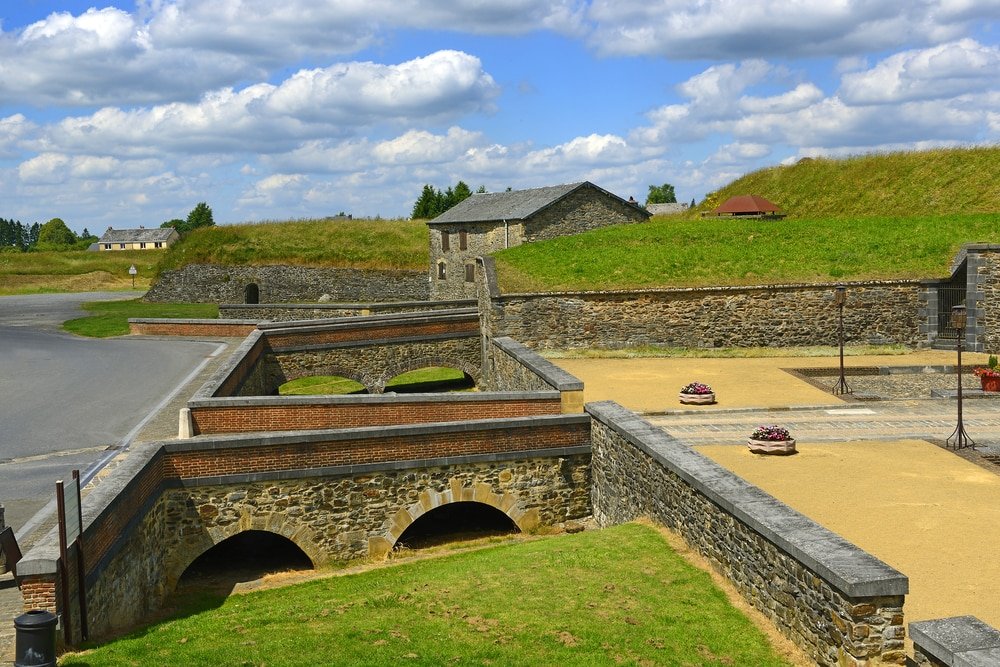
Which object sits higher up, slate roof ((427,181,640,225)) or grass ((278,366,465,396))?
slate roof ((427,181,640,225))

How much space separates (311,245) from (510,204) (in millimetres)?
18365

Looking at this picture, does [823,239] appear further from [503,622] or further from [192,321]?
[503,622]

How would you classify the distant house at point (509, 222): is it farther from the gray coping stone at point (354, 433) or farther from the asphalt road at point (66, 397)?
the gray coping stone at point (354, 433)

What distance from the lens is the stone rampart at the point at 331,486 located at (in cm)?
1323

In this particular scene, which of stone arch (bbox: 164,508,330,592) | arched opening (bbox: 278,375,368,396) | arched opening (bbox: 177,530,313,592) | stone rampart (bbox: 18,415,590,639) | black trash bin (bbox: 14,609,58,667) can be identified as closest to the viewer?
black trash bin (bbox: 14,609,58,667)

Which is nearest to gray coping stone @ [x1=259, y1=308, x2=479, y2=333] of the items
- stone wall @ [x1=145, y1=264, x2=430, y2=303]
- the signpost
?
the signpost

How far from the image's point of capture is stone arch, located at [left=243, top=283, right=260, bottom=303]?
56.2 meters

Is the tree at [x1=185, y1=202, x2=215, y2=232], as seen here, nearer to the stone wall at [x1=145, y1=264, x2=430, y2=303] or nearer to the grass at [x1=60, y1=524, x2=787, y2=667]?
the stone wall at [x1=145, y1=264, x2=430, y2=303]

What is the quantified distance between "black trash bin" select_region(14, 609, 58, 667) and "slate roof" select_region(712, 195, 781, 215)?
36787 millimetres

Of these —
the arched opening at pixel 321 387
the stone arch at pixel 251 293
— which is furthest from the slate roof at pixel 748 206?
the stone arch at pixel 251 293

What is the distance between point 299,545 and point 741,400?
37.6ft

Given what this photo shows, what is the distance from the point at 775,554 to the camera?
30.3 feet

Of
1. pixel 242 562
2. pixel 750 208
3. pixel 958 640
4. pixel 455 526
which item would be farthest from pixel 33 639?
pixel 750 208

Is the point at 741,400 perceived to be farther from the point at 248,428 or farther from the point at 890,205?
the point at 890,205
